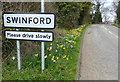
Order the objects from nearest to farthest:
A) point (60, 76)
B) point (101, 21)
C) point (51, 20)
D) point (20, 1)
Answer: point (51, 20), point (60, 76), point (20, 1), point (101, 21)

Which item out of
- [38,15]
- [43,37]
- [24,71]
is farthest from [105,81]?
[38,15]

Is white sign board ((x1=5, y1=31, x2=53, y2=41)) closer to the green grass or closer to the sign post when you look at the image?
the sign post

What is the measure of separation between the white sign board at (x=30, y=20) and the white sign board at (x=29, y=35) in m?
0.16

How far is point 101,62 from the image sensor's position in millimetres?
4332

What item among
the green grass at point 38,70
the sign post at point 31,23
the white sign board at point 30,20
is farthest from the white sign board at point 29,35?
the green grass at point 38,70

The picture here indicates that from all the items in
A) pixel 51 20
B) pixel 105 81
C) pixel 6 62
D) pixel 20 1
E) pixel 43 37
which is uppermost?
pixel 20 1

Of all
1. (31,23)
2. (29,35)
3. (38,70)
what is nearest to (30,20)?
(31,23)

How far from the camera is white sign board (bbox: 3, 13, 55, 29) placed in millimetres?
2768

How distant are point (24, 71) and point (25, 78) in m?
0.33

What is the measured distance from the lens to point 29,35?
9.61ft

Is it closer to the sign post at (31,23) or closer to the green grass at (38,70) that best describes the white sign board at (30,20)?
the sign post at (31,23)

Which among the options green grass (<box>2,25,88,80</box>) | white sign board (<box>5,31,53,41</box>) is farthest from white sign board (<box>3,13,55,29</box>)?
green grass (<box>2,25,88,80</box>)

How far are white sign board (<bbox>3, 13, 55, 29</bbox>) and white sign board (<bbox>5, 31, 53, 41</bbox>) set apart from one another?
0.54 feet

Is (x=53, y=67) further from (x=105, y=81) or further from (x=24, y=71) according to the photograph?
(x=105, y=81)
